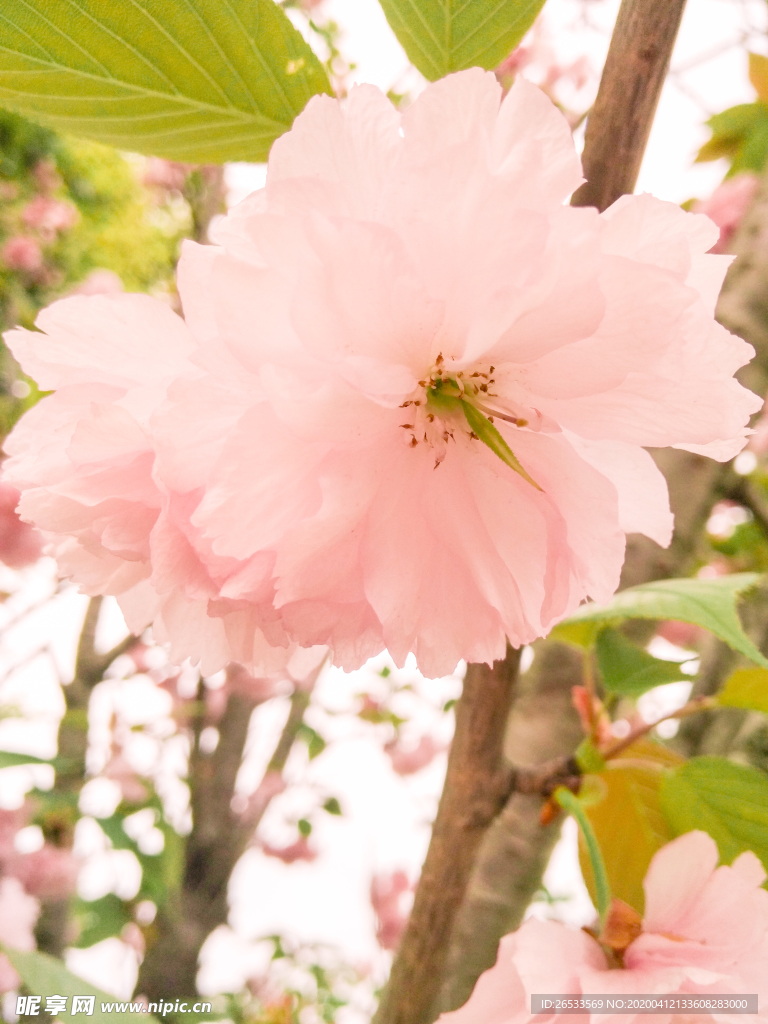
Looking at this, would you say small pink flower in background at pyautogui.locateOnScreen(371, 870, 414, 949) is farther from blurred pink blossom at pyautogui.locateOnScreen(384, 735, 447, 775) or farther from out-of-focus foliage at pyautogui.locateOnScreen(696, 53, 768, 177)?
out-of-focus foliage at pyautogui.locateOnScreen(696, 53, 768, 177)

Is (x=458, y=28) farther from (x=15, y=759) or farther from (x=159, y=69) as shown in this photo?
(x=15, y=759)

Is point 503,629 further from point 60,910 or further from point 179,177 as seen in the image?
point 179,177

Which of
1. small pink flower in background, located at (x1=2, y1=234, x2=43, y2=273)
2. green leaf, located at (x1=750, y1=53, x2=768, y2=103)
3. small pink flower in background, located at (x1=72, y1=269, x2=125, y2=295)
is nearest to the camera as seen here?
green leaf, located at (x1=750, y1=53, x2=768, y2=103)

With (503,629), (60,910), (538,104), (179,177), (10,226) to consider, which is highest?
(10,226)

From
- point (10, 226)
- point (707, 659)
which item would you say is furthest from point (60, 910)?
point (10, 226)

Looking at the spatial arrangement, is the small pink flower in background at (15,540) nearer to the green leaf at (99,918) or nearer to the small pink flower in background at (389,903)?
the green leaf at (99,918)

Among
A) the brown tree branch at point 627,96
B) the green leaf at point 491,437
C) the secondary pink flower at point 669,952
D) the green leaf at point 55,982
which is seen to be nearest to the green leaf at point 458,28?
the brown tree branch at point 627,96

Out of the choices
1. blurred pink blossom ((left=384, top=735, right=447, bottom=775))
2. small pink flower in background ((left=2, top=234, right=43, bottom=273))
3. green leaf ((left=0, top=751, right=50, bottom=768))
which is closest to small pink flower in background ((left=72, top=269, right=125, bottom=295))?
green leaf ((left=0, top=751, right=50, bottom=768))
